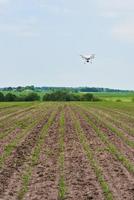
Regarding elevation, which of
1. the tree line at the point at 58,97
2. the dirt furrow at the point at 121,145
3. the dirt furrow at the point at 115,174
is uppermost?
the dirt furrow at the point at 115,174

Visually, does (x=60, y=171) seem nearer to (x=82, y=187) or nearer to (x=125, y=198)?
(x=82, y=187)

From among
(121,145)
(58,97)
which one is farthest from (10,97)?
(121,145)

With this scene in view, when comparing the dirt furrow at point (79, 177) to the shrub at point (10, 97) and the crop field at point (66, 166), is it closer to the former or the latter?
the crop field at point (66, 166)

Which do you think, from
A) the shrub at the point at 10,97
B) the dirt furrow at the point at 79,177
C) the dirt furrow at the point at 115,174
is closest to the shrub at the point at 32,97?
the shrub at the point at 10,97

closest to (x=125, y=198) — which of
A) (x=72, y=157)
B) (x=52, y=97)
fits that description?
(x=72, y=157)

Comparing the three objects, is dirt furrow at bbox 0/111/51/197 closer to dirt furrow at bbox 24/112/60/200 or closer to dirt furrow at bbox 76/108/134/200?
dirt furrow at bbox 24/112/60/200

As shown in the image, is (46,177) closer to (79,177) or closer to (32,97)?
(79,177)
